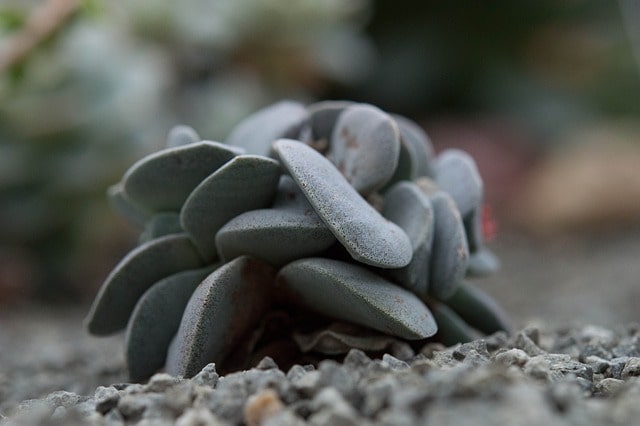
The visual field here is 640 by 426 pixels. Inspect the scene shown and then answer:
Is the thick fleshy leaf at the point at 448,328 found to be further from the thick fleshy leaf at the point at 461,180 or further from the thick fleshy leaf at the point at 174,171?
the thick fleshy leaf at the point at 174,171

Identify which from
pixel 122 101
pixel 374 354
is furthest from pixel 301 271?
pixel 122 101

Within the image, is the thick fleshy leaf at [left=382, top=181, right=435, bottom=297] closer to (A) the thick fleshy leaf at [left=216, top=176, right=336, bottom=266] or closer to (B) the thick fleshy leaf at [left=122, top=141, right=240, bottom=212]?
(A) the thick fleshy leaf at [left=216, top=176, right=336, bottom=266]

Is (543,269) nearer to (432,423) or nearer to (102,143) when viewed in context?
(102,143)

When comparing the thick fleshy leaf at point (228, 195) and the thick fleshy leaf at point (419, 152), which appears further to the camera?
the thick fleshy leaf at point (419, 152)

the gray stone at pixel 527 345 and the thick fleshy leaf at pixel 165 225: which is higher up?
the thick fleshy leaf at pixel 165 225

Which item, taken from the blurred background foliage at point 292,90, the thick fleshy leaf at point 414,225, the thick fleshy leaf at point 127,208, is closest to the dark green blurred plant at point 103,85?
the blurred background foliage at point 292,90

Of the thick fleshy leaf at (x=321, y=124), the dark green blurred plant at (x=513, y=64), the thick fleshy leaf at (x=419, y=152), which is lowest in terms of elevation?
the dark green blurred plant at (x=513, y=64)

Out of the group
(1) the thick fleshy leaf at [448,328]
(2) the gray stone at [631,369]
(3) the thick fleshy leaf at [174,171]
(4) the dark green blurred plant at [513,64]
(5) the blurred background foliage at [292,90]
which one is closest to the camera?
(2) the gray stone at [631,369]
